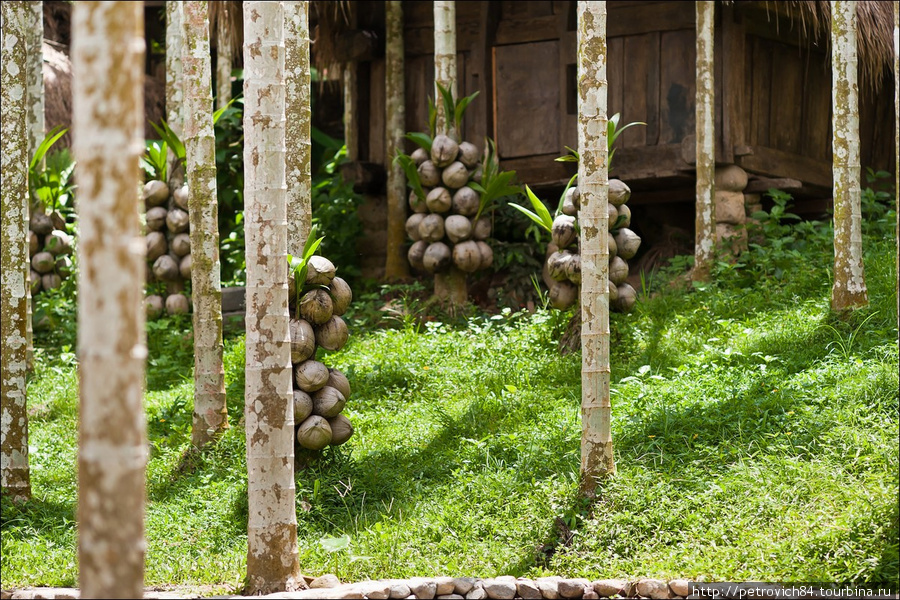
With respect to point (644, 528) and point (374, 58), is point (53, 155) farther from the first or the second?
point (644, 528)

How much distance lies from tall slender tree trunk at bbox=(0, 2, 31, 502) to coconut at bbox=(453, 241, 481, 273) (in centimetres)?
397

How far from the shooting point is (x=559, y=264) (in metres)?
7.84

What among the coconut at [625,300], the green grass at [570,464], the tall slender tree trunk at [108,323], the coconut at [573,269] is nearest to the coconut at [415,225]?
the green grass at [570,464]

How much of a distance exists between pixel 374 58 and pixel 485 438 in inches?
260

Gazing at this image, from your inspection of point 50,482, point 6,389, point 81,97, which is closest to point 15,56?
point 6,389

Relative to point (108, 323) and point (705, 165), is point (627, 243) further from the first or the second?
point (108, 323)

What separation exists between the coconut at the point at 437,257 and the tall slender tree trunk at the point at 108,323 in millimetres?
6672

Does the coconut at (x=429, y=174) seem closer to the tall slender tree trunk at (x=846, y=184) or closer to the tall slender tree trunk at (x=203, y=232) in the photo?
the tall slender tree trunk at (x=203, y=232)

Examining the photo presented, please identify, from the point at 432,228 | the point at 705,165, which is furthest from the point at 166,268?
the point at 705,165

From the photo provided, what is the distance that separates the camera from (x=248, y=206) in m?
4.87

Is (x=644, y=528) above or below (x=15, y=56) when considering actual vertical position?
below

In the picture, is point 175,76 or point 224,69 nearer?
point 175,76

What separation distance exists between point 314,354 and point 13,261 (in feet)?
6.73

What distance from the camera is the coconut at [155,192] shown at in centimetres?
966
